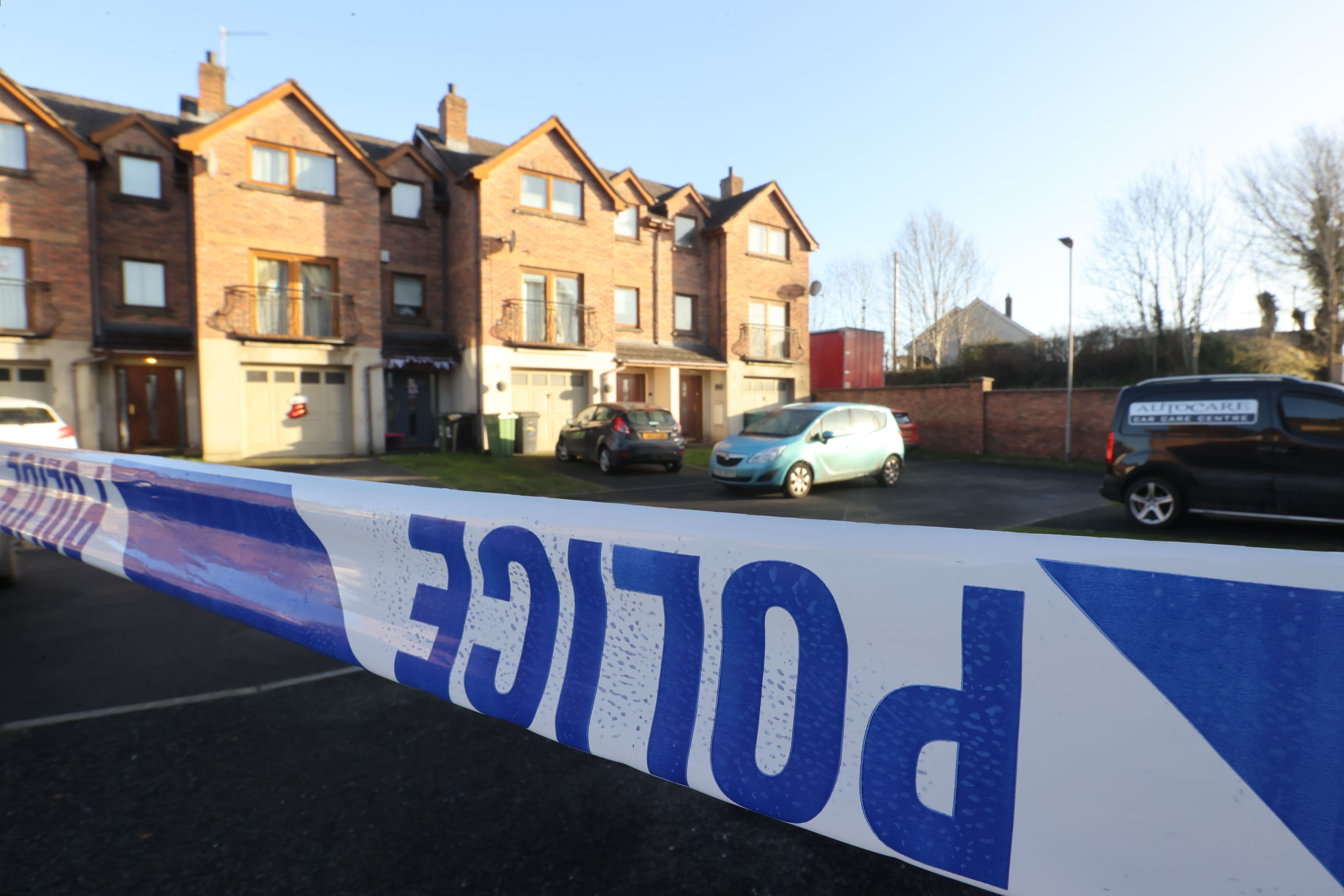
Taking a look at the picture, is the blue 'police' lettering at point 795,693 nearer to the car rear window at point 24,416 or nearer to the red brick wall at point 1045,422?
the car rear window at point 24,416

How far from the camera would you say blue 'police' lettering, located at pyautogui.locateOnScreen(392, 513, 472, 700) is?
2.36 metres

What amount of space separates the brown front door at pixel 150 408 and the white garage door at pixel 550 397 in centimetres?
906

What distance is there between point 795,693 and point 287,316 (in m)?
20.8

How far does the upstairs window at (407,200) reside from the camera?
72.8ft

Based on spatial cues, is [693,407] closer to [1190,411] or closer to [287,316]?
[287,316]

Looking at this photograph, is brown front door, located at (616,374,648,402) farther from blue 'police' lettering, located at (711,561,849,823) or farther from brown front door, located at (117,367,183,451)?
blue 'police' lettering, located at (711,561,849,823)

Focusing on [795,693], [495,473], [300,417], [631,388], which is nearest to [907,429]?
[631,388]

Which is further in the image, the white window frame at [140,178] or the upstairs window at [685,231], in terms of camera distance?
the upstairs window at [685,231]

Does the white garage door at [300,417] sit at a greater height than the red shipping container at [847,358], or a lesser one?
lesser

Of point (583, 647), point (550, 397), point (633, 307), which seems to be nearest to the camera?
point (583, 647)

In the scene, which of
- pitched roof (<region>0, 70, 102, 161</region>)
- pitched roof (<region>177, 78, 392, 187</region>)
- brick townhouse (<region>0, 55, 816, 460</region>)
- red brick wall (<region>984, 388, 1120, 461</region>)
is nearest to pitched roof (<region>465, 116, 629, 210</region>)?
brick townhouse (<region>0, 55, 816, 460</region>)

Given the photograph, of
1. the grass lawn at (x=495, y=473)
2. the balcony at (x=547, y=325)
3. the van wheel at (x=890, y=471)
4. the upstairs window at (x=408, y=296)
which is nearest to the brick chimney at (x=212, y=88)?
the upstairs window at (x=408, y=296)

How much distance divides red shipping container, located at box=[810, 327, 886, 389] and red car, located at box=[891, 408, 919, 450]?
9562 millimetres

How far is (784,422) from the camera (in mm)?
13562
